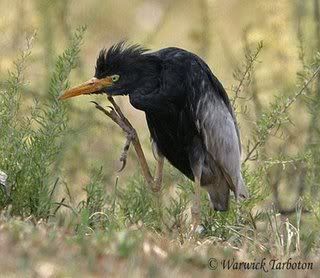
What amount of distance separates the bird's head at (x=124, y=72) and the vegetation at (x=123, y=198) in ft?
0.69

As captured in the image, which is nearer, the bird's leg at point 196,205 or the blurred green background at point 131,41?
the bird's leg at point 196,205

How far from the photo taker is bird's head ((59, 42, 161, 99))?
295 inches

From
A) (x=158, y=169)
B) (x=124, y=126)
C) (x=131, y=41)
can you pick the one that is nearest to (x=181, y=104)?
(x=124, y=126)

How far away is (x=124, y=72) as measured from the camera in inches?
297

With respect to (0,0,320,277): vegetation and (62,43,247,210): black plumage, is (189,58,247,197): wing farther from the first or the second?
(0,0,320,277): vegetation

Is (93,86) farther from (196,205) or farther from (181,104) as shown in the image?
(196,205)

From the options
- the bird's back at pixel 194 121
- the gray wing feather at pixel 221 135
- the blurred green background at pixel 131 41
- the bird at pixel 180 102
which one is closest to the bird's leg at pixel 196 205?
the bird at pixel 180 102

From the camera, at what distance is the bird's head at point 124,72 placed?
7.48 meters

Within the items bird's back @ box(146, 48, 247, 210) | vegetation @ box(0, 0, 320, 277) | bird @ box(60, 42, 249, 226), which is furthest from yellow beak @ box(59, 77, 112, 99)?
bird's back @ box(146, 48, 247, 210)

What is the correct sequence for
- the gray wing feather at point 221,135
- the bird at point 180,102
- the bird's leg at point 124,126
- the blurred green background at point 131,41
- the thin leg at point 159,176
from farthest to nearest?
the blurred green background at point 131,41
the thin leg at point 159,176
the gray wing feather at point 221,135
the bird at point 180,102
the bird's leg at point 124,126

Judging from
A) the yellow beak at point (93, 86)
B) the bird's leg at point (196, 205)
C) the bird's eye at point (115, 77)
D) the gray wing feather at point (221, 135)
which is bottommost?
the bird's leg at point (196, 205)

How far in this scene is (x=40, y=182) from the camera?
22.6 ft

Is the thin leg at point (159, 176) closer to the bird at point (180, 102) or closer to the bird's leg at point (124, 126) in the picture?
the bird at point (180, 102)

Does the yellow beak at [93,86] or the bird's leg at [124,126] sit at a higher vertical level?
the yellow beak at [93,86]
